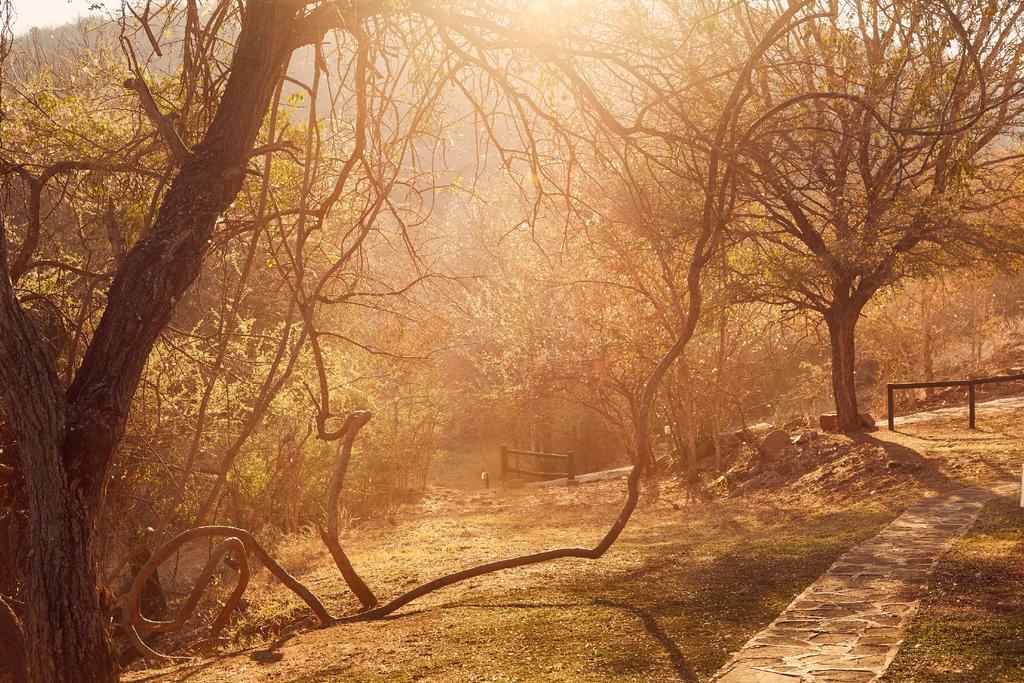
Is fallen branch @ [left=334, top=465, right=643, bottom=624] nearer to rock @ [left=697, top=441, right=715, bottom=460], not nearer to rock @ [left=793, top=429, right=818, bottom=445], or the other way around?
rock @ [left=793, top=429, right=818, bottom=445]

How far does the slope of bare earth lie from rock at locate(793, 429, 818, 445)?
215 millimetres

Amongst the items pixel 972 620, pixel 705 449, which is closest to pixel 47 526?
pixel 972 620

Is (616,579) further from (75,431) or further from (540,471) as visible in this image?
(540,471)

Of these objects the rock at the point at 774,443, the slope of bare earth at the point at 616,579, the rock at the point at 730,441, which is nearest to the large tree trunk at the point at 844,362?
the slope of bare earth at the point at 616,579

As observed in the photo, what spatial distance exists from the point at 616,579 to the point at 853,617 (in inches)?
111

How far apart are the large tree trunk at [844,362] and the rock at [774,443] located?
3.24 feet

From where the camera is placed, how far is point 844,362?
16469mm

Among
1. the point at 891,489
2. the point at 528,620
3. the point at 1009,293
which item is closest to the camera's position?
the point at 528,620

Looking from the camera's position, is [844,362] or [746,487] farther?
[844,362]

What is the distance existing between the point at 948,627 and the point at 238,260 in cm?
875

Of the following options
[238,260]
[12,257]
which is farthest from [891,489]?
[12,257]

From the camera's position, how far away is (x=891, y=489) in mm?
12578

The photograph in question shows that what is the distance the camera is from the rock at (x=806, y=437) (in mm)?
17000

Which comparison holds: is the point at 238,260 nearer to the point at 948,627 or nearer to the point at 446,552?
the point at 446,552
